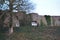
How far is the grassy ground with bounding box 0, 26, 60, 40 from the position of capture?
27395mm

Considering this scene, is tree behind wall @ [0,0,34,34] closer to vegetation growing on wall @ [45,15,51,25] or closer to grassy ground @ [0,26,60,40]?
grassy ground @ [0,26,60,40]

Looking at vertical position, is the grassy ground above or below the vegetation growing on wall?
below

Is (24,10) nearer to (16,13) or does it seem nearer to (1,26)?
(16,13)

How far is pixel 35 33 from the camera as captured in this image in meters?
28.8

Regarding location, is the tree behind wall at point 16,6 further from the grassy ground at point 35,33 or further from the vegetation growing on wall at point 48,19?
the vegetation growing on wall at point 48,19

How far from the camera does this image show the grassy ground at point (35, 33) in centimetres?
2740

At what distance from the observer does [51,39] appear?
26984 millimetres

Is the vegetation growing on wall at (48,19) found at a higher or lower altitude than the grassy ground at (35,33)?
higher

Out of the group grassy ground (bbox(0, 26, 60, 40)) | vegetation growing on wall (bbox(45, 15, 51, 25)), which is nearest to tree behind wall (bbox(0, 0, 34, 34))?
grassy ground (bbox(0, 26, 60, 40))

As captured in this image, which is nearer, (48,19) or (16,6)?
(16,6)

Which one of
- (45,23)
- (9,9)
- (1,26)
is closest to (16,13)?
(9,9)

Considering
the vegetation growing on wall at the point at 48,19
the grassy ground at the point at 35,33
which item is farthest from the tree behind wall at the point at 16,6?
the vegetation growing on wall at the point at 48,19

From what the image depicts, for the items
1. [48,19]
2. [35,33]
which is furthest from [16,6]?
[48,19]

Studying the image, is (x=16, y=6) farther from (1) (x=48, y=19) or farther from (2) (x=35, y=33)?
(1) (x=48, y=19)
